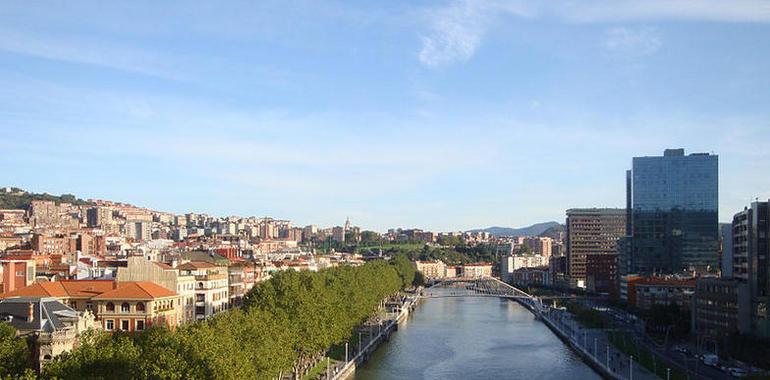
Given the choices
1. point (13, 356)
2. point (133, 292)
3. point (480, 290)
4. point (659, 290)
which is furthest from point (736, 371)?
point (480, 290)

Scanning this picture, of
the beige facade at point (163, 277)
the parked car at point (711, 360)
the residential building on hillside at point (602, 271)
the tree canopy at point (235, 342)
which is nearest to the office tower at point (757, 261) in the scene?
the parked car at point (711, 360)

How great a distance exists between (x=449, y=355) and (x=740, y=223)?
21.4 metres

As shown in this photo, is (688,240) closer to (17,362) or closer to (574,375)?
(574,375)

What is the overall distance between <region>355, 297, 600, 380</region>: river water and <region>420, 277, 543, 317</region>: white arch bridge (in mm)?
15188

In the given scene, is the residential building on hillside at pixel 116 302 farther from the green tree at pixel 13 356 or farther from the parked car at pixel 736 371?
the parked car at pixel 736 371

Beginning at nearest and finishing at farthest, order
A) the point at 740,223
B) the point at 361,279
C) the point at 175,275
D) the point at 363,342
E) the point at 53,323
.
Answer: the point at 53,323, the point at 175,275, the point at 740,223, the point at 363,342, the point at 361,279

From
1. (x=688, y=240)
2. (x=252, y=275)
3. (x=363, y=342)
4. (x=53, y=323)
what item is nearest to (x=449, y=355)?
(x=363, y=342)

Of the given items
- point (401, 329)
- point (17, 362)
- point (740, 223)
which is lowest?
point (401, 329)

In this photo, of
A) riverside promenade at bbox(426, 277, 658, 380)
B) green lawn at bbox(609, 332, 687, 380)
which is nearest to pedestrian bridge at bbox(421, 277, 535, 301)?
riverside promenade at bbox(426, 277, 658, 380)

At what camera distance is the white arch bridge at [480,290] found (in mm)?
119662

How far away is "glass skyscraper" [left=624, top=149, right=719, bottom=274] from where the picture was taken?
107438 mm

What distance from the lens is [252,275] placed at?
68.6 meters

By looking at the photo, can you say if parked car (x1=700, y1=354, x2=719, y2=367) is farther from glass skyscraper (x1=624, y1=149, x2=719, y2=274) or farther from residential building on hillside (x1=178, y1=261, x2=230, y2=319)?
glass skyscraper (x1=624, y1=149, x2=719, y2=274)

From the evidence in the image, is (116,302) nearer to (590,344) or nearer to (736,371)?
(736,371)
